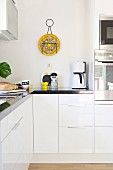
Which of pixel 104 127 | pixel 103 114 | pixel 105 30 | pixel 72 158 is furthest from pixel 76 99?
pixel 105 30

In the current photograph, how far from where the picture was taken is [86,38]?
347 cm

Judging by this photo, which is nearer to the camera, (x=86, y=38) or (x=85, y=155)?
(x=85, y=155)

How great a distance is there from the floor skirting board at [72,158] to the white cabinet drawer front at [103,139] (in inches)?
4.1

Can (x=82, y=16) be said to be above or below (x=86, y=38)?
above

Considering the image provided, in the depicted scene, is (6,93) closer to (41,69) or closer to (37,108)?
(37,108)

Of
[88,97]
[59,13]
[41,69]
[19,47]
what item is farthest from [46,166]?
[59,13]

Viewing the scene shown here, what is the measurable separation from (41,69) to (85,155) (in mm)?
1310

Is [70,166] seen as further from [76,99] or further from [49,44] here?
[49,44]

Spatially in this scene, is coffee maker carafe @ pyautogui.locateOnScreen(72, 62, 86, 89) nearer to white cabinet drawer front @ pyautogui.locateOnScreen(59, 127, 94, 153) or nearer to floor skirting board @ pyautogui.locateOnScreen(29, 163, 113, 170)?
white cabinet drawer front @ pyautogui.locateOnScreen(59, 127, 94, 153)

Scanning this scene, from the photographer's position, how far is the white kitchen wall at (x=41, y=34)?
3.46 m

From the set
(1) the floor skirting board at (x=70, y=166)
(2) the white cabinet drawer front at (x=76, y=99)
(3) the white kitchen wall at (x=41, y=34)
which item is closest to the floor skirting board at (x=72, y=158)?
(1) the floor skirting board at (x=70, y=166)

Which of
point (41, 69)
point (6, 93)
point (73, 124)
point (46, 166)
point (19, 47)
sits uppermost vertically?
point (19, 47)

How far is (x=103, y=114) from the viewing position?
2.88 metres

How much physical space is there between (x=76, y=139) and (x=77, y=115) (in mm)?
282
